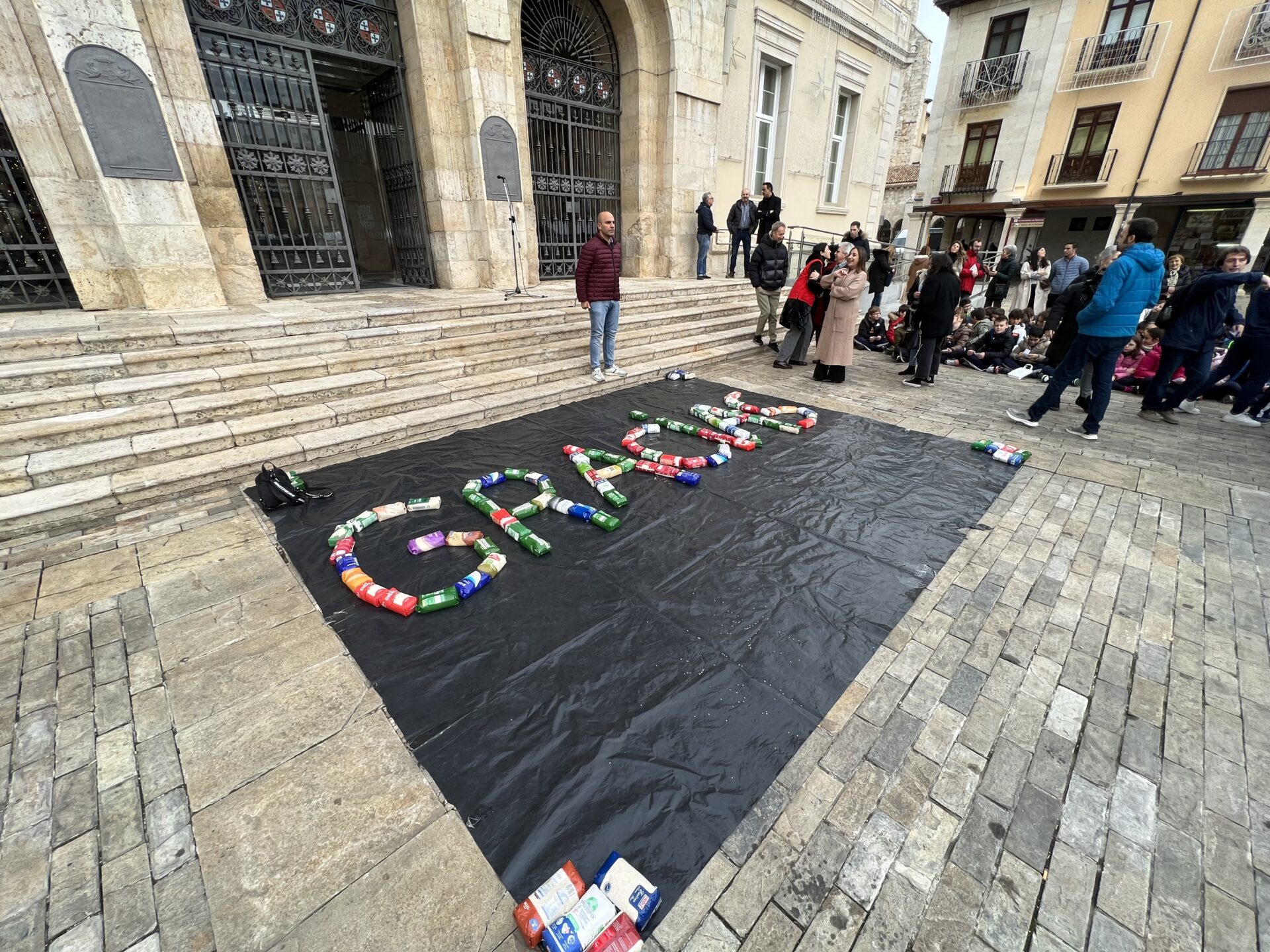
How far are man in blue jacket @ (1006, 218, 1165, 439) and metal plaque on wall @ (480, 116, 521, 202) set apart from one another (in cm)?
869

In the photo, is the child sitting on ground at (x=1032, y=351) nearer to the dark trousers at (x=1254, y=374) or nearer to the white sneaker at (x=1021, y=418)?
the dark trousers at (x=1254, y=374)

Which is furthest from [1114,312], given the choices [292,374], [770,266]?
[292,374]

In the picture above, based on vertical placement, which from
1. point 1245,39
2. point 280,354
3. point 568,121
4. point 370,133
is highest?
point 1245,39

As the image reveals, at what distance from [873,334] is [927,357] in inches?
125

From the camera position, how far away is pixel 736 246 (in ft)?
42.2

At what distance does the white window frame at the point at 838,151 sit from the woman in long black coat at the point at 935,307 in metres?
11.0

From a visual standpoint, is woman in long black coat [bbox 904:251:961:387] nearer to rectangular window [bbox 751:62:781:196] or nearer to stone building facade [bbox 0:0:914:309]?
stone building facade [bbox 0:0:914:309]

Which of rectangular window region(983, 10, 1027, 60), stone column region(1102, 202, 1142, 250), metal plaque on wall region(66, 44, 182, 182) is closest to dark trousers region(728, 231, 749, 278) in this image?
metal plaque on wall region(66, 44, 182, 182)

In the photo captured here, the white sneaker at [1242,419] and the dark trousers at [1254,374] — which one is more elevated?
the dark trousers at [1254,374]

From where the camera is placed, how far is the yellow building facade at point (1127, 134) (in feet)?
56.3

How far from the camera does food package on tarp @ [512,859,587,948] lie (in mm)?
1639

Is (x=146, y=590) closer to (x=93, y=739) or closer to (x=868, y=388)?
(x=93, y=739)

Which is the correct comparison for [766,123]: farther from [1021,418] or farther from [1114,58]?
[1114,58]

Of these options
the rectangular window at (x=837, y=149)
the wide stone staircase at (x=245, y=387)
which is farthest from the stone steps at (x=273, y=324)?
the rectangular window at (x=837, y=149)
